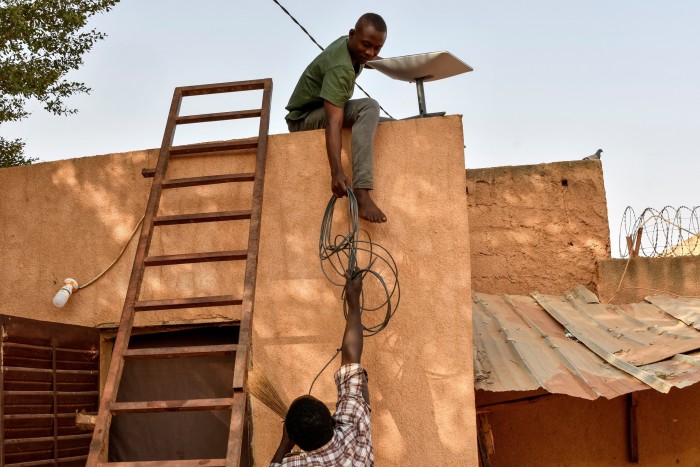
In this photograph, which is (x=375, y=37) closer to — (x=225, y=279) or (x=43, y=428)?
(x=225, y=279)

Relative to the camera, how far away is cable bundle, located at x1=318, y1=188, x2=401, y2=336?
4930 mm

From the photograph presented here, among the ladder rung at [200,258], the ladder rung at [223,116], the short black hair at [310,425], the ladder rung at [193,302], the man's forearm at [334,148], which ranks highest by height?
the ladder rung at [223,116]

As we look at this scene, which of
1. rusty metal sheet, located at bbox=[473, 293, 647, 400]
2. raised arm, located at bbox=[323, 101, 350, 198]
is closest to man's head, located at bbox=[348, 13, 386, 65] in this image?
raised arm, located at bbox=[323, 101, 350, 198]

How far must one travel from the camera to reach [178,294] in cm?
534

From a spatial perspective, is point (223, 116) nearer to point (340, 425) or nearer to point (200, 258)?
point (200, 258)

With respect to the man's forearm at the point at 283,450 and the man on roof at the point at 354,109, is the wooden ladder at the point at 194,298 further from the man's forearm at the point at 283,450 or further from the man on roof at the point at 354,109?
the man on roof at the point at 354,109

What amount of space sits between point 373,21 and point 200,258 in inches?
69.4

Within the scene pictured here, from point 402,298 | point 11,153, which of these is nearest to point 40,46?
point 11,153

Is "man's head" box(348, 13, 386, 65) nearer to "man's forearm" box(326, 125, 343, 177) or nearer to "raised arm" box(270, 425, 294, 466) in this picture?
"man's forearm" box(326, 125, 343, 177)

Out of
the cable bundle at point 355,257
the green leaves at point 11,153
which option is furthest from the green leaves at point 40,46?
the cable bundle at point 355,257

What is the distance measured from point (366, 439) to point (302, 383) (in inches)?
38.7

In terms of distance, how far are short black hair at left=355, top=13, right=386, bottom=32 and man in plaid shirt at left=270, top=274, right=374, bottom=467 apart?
174 centimetres

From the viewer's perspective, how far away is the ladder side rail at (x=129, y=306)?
405 centimetres

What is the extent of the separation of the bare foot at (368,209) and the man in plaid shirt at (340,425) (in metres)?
0.68
